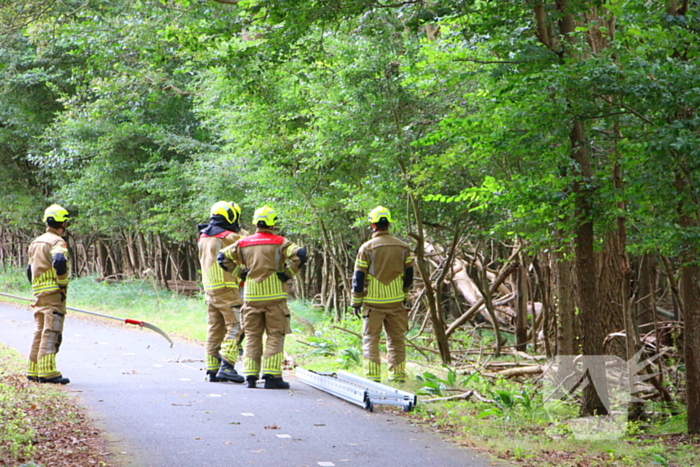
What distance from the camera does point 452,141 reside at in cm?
893

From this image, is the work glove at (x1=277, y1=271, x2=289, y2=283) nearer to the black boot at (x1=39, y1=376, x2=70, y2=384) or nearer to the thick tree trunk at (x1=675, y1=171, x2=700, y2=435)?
the black boot at (x1=39, y1=376, x2=70, y2=384)

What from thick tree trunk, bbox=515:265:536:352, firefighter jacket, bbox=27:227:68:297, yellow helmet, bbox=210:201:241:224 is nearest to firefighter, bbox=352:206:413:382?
yellow helmet, bbox=210:201:241:224

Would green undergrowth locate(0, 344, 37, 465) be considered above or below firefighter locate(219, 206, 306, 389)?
below

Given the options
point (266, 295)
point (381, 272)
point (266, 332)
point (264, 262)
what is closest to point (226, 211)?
point (264, 262)

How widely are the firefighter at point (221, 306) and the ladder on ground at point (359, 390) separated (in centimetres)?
101

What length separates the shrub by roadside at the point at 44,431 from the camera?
539cm

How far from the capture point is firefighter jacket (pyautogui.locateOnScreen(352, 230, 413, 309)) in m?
9.10

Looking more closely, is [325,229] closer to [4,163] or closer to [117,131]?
[117,131]

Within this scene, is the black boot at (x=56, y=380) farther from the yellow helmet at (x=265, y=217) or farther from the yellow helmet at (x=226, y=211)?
the yellow helmet at (x=265, y=217)

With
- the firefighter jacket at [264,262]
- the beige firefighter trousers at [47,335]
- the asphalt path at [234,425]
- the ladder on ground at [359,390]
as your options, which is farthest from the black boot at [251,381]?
the beige firefighter trousers at [47,335]

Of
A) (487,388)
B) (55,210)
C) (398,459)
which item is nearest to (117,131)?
(55,210)

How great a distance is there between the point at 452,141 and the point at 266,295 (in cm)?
298

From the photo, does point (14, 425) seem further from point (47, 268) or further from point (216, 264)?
point (216, 264)

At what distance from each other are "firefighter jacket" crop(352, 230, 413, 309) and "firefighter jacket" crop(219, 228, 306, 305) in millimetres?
798
